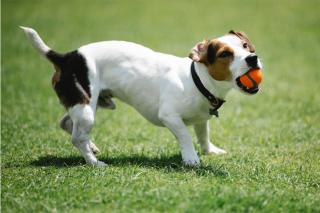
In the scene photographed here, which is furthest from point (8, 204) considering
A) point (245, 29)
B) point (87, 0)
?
point (87, 0)

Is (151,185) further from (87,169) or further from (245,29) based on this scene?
(245,29)

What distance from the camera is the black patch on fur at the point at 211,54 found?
5.36 metres

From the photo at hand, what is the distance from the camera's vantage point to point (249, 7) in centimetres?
2122

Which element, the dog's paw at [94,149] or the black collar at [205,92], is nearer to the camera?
the black collar at [205,92]

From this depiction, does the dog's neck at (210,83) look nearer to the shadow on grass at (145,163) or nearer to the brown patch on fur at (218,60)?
the brown patch on fur at (218,60)

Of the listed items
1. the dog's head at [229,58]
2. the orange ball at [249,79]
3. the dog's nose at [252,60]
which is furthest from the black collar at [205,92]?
the dog's nose at [252,60]

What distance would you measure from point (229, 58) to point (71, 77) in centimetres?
175

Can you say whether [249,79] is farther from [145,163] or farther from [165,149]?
[165,149]

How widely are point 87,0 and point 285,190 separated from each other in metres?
20.9

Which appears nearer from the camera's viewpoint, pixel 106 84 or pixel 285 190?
pixel 285 190

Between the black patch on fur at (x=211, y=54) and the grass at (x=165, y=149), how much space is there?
1.11 m

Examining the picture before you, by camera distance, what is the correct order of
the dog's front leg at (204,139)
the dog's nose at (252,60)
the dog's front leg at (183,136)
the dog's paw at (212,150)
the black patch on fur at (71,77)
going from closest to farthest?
the dog's nose at (252,60) → the dog's front leg at (183,136) → the black patch on fur at (71,77) → the dog's front leg at (204,139) → the dog's paw at (212,150)

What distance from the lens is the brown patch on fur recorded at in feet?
17.2

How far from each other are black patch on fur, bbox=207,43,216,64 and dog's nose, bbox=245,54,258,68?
378 millimetres
